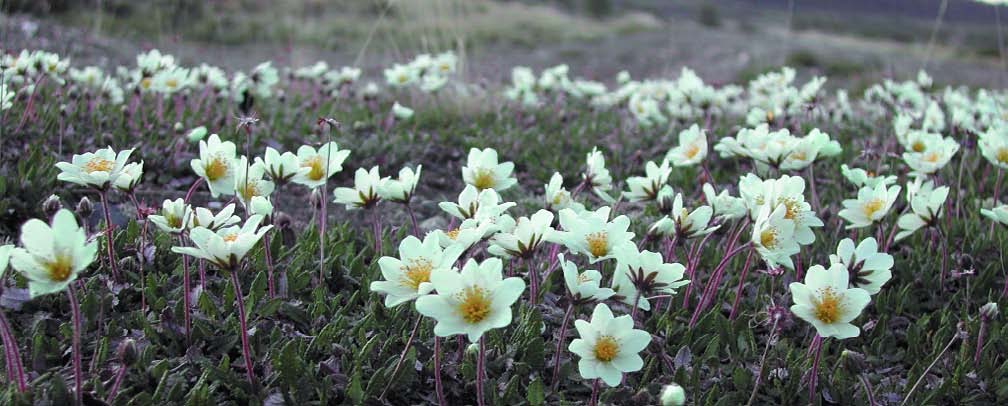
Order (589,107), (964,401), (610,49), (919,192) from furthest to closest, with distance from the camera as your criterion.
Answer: (610,49)
(589,107)
(919,192)
(964,401)

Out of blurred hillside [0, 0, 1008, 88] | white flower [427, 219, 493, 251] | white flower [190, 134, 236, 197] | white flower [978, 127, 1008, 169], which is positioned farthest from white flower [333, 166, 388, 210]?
blurred hillside [0, 0, 1008, 88]

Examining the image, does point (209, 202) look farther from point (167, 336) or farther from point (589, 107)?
point (589, 107)

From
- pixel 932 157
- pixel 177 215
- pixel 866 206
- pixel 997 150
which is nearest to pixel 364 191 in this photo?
pixel 177 215

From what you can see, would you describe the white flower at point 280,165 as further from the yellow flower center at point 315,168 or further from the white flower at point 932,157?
the white flower at point 932,157

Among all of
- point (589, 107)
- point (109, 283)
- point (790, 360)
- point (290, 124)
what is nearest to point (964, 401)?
point (790, 360)

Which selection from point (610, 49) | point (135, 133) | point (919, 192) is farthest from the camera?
point (610, 49)

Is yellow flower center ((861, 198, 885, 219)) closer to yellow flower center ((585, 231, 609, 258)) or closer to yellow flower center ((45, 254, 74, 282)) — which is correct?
yellow flower center ((585, 231, 609, 258))

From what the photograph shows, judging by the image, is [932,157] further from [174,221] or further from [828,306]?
[174,221]
